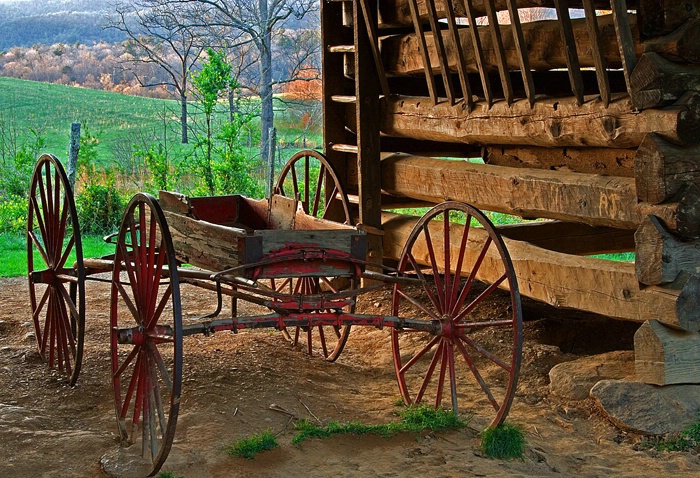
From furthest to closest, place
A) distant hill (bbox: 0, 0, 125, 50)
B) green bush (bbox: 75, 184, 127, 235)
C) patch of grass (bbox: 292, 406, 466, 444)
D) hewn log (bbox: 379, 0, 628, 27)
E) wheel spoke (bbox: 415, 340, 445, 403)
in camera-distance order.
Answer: distant hill (bbox: 0, 0, 125, 50) < green bush (bbox: 75, 184, 127, 235) < hewn log (bbox: 379, 0, 628, 27) < wheel spoke (bbox: 415, 340, 445, 403) < patch of grass (bbox: 292, 406, 466, 444)

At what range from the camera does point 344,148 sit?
330 inches

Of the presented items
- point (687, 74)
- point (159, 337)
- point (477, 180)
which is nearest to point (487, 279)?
point (477, 180)

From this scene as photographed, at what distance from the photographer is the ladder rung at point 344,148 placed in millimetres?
8228

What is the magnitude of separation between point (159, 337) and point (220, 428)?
76 cm

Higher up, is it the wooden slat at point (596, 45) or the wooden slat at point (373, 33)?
the wooden slat at point (373, 33)

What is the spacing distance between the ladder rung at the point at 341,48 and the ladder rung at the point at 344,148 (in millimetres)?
857

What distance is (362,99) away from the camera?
7.88m

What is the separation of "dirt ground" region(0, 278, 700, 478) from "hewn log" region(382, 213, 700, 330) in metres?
0.66

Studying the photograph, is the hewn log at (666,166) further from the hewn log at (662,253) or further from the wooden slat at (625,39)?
the wooden slat at (625,39)

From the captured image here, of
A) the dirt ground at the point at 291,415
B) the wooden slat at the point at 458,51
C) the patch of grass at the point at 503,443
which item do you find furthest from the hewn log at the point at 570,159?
the patch of grass at the point at 503,443

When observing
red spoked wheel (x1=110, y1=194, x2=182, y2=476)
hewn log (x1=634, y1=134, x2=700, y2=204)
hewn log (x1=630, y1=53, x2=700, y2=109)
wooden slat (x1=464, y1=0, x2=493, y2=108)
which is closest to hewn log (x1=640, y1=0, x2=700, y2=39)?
hewn log (x1=630, y1=53, x2=700, y2=109)

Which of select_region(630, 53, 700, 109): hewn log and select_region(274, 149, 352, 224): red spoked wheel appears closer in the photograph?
select_region(630, 53, 700, 109): hewn log

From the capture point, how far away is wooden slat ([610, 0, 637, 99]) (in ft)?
16.4

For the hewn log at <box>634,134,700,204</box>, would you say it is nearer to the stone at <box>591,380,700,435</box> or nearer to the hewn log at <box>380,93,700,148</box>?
the hewn log at <box>380,93,700,148</box>
